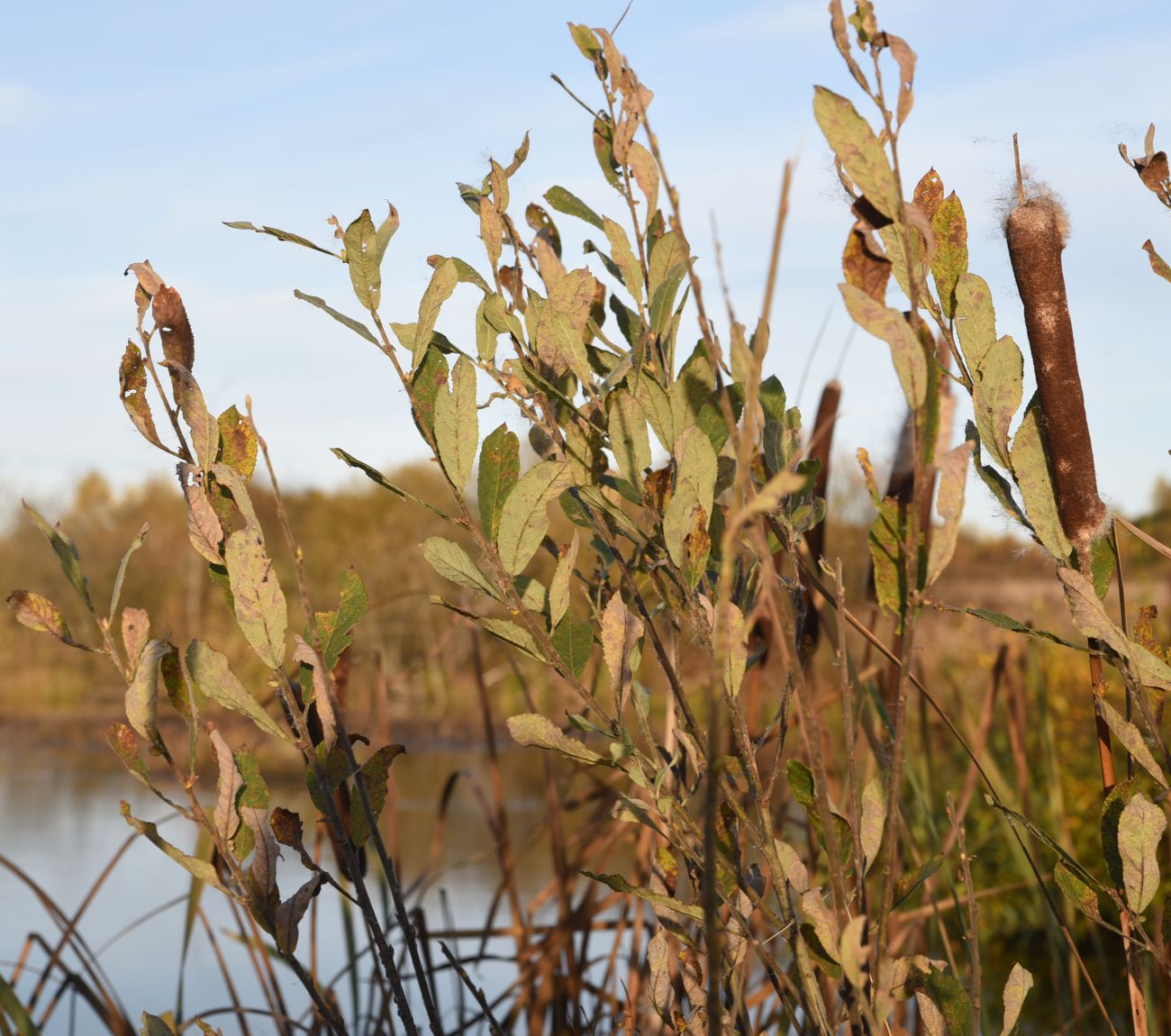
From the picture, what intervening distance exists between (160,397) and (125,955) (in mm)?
4377

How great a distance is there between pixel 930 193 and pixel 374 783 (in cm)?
38

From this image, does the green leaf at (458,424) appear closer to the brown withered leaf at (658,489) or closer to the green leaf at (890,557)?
the brown withered leaf at (658,489)

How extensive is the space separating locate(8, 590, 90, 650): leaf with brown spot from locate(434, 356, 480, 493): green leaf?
0.62 feet

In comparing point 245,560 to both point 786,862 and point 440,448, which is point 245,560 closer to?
point 440,448

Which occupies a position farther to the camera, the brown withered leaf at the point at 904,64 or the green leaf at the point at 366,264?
the green leaf at the point at 366,264

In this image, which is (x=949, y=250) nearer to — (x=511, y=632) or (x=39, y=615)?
(x=511, y=632)

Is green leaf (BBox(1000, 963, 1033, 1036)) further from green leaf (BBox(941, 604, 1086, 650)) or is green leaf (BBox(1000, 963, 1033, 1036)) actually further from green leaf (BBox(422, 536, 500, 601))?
green leaf (BBox(422, 536, 500, 601))

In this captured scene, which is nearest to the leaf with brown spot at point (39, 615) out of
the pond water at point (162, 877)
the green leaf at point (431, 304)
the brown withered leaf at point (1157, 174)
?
the green leaf at point (431, 304)

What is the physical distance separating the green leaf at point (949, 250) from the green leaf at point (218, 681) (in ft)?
1.17

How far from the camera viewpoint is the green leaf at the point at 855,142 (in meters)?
0.42

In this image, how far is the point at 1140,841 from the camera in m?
0.51

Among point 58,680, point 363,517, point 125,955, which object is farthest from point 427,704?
point 125,955

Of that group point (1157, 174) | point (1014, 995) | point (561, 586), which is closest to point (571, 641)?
point (561, 586)

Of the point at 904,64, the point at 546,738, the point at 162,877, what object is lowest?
the point at 162,877
